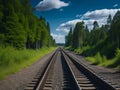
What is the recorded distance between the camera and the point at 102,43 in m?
54.9

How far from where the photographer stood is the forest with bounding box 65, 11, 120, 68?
31.3m

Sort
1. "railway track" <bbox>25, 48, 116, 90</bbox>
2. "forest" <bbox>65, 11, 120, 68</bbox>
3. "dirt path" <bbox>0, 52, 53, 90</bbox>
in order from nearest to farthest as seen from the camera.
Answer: "railway track" <bbox>25, 48, 116, 90</bbox>
"dirt path" <bbox>0, 52, 53, 90</bbox>
"forest" <bbox>65, 11, 120, 68</bbox>

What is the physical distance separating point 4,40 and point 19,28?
4.29 meters

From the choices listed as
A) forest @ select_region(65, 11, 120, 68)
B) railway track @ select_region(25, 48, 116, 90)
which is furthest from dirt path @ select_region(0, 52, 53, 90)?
forest @ select_region(65, 11, 120, 68)

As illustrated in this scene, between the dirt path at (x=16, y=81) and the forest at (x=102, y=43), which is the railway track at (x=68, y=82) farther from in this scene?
the forest at (x=102, y=43)

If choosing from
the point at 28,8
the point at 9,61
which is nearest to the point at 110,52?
the point at 9,61

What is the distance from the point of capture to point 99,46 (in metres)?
55.9

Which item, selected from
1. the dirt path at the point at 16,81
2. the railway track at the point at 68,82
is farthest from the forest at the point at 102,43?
the dirt path at the point at 16,81

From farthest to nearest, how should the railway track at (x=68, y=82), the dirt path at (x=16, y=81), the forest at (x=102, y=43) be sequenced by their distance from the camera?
the forest at (x=102, y=43)
the dirt path at (x=16, y=81)
the railway track at (x=68, y=82)

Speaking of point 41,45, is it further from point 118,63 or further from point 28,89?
point 28,89

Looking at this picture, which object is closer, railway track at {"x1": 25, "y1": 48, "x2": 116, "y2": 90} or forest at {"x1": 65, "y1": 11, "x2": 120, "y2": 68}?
railway track at {"x1": 25, "y1": 48, "x2": 116, "y2": 90}

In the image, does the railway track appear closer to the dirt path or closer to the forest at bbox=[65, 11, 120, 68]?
the dirt path

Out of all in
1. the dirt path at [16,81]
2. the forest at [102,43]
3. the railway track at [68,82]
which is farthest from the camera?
the forest at [102,43]

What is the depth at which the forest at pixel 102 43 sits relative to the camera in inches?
1233
